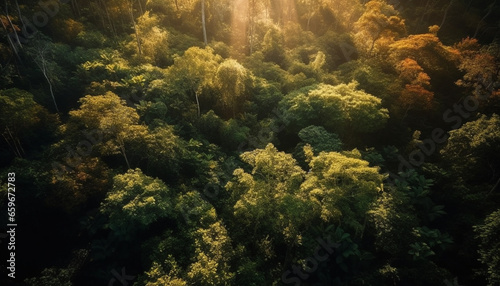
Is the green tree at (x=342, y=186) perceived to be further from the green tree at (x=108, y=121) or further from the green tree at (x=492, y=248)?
the green tree at (x=108, y=121)

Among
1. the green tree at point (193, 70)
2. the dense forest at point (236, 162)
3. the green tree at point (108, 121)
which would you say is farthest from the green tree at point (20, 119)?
the green tree at point (193, 70)

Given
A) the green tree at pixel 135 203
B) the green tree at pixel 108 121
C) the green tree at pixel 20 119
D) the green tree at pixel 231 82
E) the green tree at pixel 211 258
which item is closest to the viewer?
the green tree at pixel 211 258

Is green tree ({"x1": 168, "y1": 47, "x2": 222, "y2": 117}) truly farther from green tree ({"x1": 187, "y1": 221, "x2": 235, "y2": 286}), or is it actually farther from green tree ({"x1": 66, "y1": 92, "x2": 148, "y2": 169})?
green tree ({"x1": 187, "y1": 221, "x2": 235, "y2": 286})

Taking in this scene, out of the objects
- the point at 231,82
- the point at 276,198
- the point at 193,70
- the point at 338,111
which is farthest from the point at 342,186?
the point at 193,70

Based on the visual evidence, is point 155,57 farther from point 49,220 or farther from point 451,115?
point 451,115

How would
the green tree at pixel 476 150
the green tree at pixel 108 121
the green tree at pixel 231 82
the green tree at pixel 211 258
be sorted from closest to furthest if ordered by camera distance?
the green tree at pixel 211 258, the green tree at pixel 108 121, the green tree at pixel 476 150, the green tree at pixel 231 82

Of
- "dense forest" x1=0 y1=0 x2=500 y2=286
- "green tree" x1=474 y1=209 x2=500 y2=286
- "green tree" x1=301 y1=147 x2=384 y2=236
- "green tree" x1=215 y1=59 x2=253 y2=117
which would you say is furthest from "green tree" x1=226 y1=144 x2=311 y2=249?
"green tree" x1=474 y1=209 x2=500 y2=286

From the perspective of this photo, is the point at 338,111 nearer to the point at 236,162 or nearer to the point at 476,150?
the point at 236,162

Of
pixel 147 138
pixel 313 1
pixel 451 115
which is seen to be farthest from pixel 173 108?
pixel 313 1
